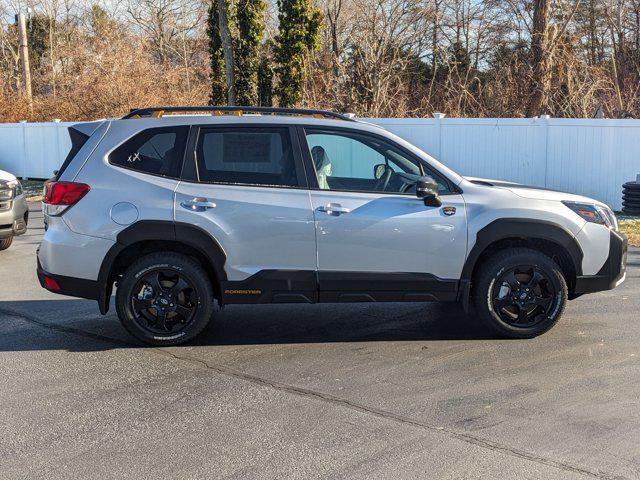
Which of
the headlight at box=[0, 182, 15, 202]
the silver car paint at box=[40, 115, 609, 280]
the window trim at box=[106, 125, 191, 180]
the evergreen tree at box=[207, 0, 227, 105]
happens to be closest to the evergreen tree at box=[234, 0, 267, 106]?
the evergreen tree at box=[207, 0, 227, 105]

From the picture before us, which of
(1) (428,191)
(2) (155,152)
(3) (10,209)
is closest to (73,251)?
(2) (155,152)

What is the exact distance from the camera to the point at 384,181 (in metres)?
6.24

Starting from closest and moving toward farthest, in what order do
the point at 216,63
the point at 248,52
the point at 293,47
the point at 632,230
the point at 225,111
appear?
the point at 225,111 < the point at 632,230 < the point at 293,47 < the point at 248,52 < the point at 216,63

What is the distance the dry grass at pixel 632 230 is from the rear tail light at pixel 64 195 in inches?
338

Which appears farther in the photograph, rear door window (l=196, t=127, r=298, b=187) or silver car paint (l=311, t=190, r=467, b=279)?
rear door window (l=196, t=127, r=298, b=187)

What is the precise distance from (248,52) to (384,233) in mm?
20141

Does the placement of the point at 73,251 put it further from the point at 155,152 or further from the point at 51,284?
the point at 155,152

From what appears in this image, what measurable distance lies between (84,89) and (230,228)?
78.0 feet

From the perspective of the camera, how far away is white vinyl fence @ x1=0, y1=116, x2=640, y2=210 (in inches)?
601

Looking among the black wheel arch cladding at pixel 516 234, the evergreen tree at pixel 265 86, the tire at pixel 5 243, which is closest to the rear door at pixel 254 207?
→ the black wheel arch cladding at pixel 516 234

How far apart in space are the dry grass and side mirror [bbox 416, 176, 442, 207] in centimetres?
665

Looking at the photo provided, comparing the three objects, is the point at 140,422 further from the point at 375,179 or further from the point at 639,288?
the point at 639,288

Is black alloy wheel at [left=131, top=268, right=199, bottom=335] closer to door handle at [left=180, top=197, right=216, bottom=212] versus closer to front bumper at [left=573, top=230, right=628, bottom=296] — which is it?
door handle at [left=180, top=197, right=216, bottom=212]

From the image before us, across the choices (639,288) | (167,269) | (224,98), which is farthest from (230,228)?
(224,98)
